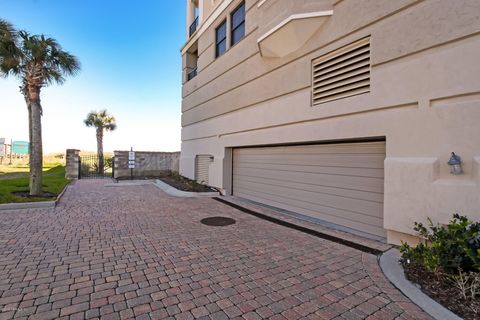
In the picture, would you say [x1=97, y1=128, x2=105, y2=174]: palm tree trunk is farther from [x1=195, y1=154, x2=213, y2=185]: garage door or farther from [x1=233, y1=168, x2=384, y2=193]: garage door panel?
[x1=233, y1=168, x2=384, y2=193]: garage door panel

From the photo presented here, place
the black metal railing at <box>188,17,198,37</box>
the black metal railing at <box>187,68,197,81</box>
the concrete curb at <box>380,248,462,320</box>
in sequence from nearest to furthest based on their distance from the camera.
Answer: the concrete curb at <box>380,248,462,320</box> → the black metal railing at <box>187,68,197,81</box> → the black metal railing at <box>188,17,198,37</box>

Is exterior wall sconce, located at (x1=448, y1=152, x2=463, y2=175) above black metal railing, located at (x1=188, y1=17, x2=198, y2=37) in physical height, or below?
below

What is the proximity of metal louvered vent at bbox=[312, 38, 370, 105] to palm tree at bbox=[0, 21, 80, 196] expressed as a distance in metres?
9.02

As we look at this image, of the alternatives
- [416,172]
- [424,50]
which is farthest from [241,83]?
[416,172]

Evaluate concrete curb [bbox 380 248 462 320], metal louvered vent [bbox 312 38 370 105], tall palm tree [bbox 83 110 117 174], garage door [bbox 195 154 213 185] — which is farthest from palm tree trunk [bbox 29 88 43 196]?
tall palm tree [bbox 83 110 117 174]

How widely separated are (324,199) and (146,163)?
14.5 meters

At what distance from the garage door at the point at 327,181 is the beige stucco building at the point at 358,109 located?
0.03 metres

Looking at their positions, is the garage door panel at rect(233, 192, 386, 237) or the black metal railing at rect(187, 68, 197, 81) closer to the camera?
the garage door panel at rect(233, 192, 386, 237)

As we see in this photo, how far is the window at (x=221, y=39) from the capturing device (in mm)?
11039

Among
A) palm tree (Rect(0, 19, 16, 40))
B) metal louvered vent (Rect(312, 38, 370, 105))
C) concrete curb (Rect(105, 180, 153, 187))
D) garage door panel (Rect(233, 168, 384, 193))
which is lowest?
concrete curb (Rect(105, 180, 153, 187))

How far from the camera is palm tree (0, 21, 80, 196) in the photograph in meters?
8.38

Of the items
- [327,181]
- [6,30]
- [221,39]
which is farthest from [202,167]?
[6,30]

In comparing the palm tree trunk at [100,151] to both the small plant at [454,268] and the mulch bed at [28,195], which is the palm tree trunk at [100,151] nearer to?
the mulch bed at [28,195]

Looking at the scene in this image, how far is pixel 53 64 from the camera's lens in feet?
29.8
